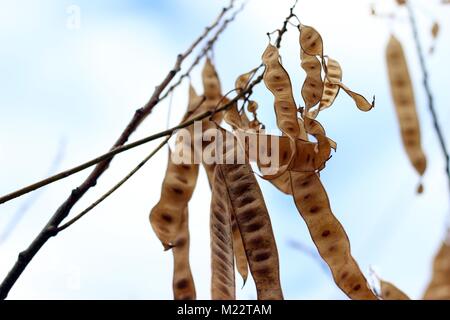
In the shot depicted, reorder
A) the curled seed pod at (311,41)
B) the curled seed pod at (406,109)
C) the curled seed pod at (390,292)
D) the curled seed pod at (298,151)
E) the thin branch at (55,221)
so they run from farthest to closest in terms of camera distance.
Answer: the curled seed pod at (406,109) < the curled seed pod at (390,292) < the curled seed pod at (311,41) < the curled seed pod at (298,151) < the thin branch at (55,221)

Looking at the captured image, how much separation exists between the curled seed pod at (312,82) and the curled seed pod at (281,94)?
0.04m

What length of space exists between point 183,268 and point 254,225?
1.42 feet

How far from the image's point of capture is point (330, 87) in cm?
204

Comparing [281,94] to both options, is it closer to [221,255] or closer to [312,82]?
[312,82]

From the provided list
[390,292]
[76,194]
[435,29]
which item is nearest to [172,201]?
[76,194]

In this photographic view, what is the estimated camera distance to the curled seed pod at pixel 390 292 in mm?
2402

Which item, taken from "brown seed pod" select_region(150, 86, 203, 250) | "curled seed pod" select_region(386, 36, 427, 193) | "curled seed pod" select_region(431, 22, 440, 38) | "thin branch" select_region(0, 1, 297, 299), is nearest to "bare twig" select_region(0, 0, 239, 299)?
"thin branch" select_region(0, 1, 297, 299)

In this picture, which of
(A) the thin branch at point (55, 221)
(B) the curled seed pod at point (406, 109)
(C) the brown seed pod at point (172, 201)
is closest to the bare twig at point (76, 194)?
(A) the thin branch at point (55, 221)

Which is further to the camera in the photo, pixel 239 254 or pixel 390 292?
pixel 390 292

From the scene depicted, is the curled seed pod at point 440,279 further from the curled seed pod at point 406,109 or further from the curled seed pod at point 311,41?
the curled seed pod at point 311,41
